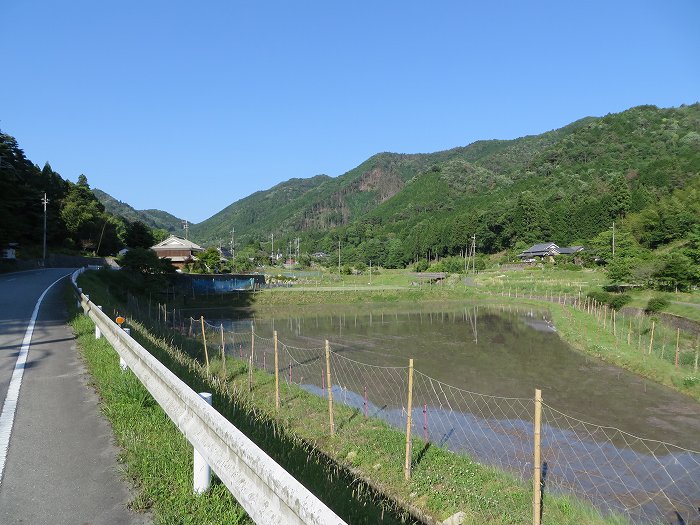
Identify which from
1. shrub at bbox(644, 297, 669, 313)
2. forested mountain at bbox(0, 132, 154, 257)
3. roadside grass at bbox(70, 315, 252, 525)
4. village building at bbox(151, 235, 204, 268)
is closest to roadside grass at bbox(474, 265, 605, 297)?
shrub at bbox(644, 297, 669, 313)

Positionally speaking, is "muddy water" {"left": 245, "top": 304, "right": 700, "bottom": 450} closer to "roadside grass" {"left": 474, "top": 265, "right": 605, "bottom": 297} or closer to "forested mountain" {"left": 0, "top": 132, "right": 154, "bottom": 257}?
"roadside grass" {"left": 474, "top": 265, "right": 605, "bottom": 297}

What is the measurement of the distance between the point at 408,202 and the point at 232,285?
123 metres

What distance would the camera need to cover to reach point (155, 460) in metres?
4.08

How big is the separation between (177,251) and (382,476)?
6795cm

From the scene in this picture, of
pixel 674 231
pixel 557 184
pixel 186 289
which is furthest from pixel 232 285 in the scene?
pixel 557 184

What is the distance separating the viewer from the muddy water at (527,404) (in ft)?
29.9

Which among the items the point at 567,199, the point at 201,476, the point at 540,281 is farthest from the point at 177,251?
the point at 567,199

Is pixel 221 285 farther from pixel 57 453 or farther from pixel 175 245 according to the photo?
pixel 57 453

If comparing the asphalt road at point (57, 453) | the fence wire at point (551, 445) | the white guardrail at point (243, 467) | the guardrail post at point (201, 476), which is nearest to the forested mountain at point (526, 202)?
the fence wire at point (551, 445)

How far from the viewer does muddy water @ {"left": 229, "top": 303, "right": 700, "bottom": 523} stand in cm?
912

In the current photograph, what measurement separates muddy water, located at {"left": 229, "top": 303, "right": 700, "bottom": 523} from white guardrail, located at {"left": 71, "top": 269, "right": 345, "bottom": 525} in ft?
20.9

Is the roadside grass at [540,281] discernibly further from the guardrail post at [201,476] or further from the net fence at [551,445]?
the guardrail post at [201,476]

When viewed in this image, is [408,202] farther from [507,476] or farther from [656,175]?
[507,476]

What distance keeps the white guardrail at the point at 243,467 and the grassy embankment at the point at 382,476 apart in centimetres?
153
